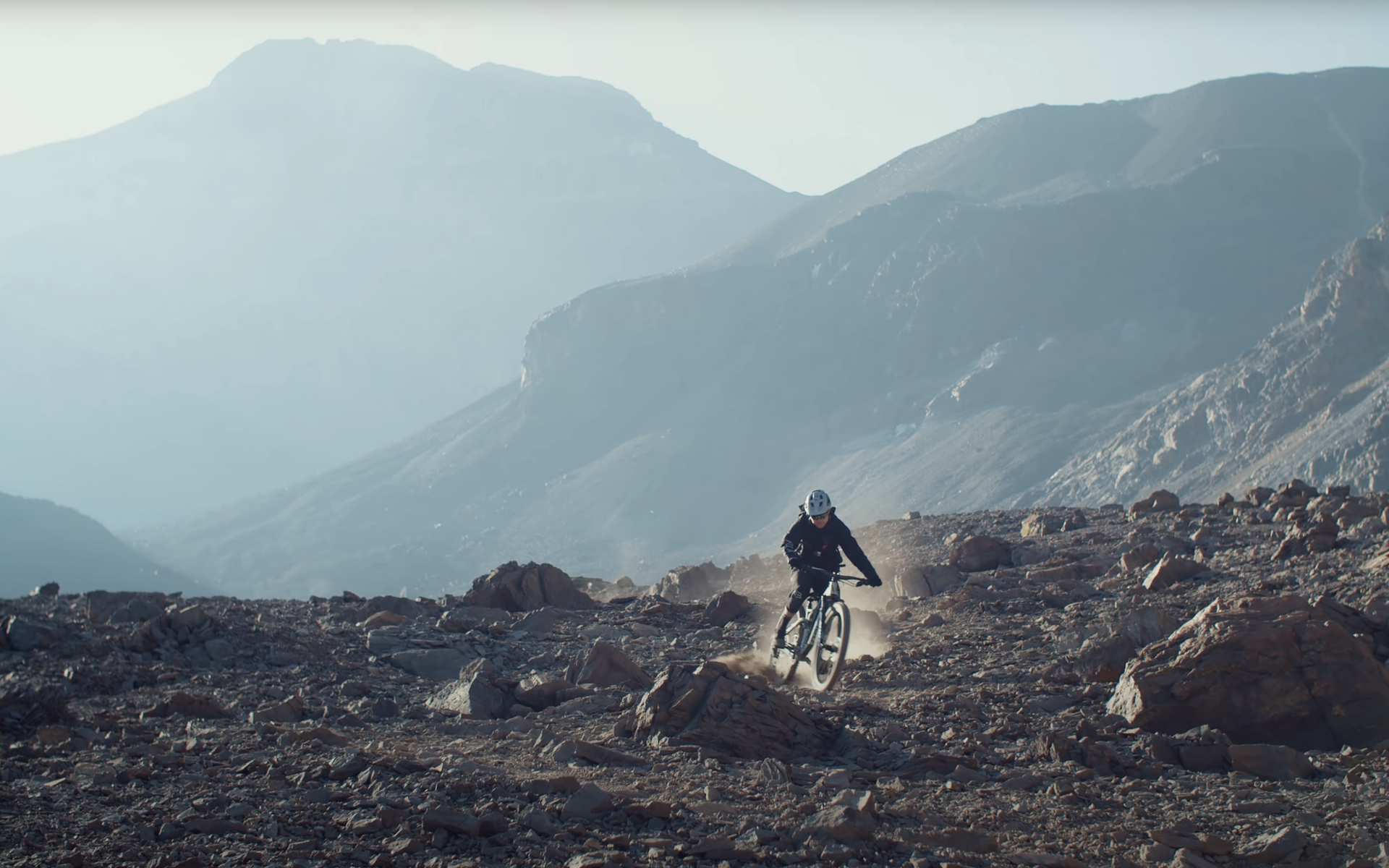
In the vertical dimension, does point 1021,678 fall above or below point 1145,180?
below

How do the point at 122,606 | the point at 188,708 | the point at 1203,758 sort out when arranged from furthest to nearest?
1. the point at 122,606
2. the point at 188,708
3. the point at 1203,758

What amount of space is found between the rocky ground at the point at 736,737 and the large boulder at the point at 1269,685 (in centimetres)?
2

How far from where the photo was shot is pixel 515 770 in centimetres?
675

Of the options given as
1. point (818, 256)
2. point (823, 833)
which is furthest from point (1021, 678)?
point (818, 256)

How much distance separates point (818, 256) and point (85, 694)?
535ft

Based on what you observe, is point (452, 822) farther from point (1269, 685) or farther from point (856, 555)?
point (856, 555)

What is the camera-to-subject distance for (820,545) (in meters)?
10.6

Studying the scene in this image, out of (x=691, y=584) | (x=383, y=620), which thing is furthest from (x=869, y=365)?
(x=383, y=620)

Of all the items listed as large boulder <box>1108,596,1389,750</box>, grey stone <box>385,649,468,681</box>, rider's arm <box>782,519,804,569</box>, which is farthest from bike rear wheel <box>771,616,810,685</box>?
grey stone <box>385,649,468,681</box>

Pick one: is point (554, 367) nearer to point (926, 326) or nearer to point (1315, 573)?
point (926, 326)

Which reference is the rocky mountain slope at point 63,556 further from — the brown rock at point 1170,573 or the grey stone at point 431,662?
the brown rock at point 1170,573

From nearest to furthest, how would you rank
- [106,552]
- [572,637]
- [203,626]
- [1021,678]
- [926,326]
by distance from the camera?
[1021,678] < [203,626] < [572,637] < [106,552] < [926,326]

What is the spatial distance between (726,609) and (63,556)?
95016 millimetres

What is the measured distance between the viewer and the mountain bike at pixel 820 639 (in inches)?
392
